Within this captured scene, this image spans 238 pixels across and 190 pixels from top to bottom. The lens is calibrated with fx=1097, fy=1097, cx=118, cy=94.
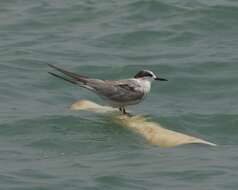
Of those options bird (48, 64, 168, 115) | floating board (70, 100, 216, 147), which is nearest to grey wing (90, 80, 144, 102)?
bird (48, 64, 168, 115)

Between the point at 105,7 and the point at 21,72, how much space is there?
4.15 meters

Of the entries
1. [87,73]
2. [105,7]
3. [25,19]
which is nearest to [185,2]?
[105,7]

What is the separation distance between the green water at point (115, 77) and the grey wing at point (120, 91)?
1.17 feet

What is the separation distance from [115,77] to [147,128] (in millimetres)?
3368

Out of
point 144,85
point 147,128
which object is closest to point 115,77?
point 144,85

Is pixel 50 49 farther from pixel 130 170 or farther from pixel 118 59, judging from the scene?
pixel 130 170

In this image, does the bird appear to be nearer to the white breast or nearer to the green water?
the white breast

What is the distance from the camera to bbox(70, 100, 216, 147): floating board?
13.4m

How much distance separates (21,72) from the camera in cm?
1758

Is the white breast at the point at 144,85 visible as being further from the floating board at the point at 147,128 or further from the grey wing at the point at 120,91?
the floating board at the point at 147,128

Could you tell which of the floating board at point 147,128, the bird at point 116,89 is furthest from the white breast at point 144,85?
the floating board at point 147,128

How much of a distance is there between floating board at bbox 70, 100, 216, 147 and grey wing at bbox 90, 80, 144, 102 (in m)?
0.27

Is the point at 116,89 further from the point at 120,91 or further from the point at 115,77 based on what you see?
the point at 115,77

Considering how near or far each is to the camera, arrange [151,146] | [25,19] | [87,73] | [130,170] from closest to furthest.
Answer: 1. [130,170]
2. [151,146]
3. [87,73]
4. [25,19]
